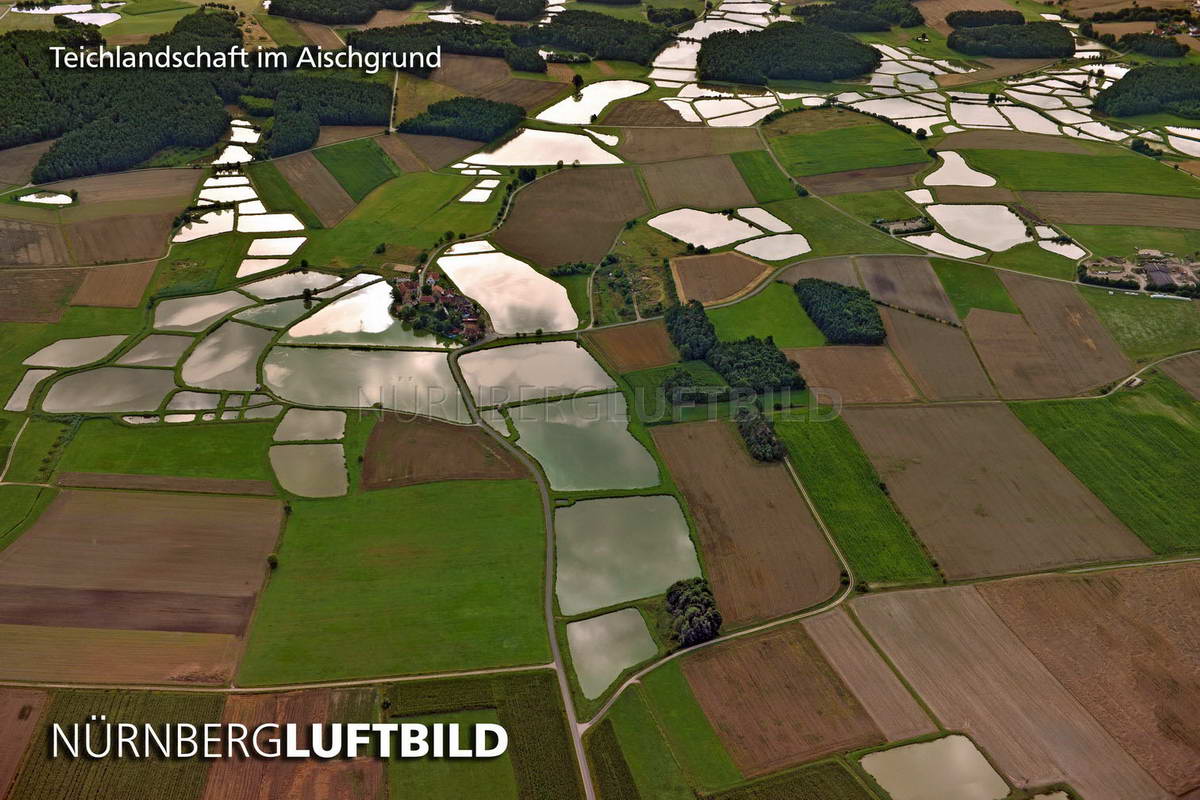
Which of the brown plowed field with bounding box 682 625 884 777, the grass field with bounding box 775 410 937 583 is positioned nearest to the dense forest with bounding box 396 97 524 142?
the grass field with bounding box 775 410 937 583

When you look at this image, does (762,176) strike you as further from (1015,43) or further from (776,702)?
(776,702)

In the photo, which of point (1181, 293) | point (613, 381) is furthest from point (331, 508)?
point (1181, 293)

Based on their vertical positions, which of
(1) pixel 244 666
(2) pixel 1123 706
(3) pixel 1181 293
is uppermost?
(3) pixel 1181 293

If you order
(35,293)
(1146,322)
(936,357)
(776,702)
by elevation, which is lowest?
(776,702)

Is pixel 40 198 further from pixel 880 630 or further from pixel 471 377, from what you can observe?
pixel 880 630

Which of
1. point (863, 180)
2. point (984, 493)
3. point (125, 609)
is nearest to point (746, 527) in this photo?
point (984, 493)

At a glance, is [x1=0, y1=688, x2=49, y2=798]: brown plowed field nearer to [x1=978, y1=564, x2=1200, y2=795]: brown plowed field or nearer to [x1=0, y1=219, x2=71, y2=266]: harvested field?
[x1=978, y1=564, x2=1200, y2=795]: brown plowed field
